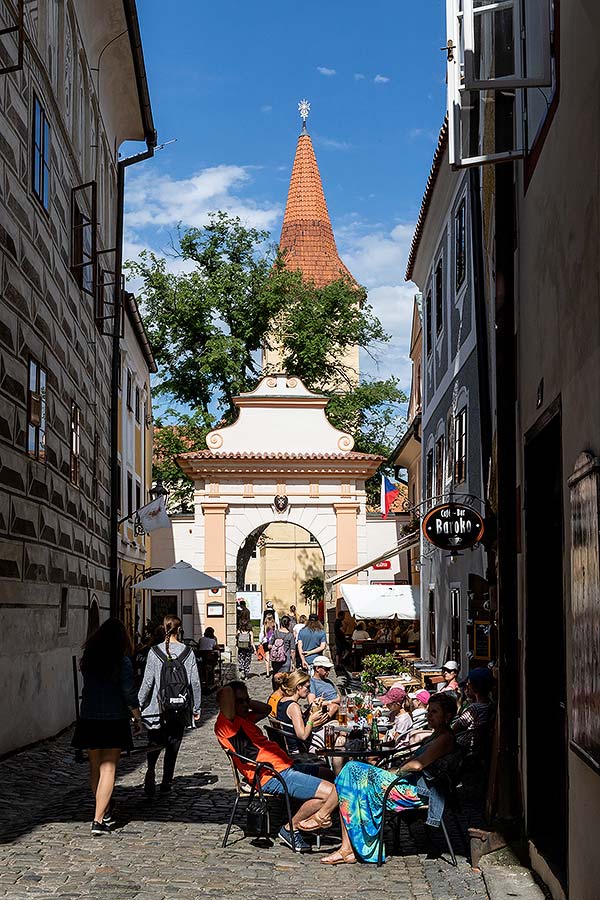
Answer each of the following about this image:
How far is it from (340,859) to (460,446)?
428 inches

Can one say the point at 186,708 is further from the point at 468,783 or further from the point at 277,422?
the point at 277,422

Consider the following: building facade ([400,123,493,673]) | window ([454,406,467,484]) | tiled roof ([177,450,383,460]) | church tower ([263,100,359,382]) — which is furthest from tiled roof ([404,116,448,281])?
church tower ([263,100,359,382])

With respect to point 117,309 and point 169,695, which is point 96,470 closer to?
point 117,309

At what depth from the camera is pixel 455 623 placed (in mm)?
19125

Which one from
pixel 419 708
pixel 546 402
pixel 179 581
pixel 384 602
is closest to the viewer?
pixel 546 402

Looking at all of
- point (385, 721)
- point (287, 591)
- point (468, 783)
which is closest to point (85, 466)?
point (385, 721)

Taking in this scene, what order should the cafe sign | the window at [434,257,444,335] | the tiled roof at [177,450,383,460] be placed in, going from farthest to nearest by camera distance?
the tiled roof at [177,450,383,460]
the window at [434,257,444,335]
the cafe sign

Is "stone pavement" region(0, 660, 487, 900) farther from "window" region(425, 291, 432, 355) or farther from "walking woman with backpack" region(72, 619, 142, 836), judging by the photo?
"window" region(425, 291, 432, 355)

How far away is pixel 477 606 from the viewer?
1506cm

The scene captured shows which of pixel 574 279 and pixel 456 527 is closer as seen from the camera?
pixel 574 279

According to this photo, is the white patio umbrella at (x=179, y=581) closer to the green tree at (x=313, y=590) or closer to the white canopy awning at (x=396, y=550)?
the white canopy awning at (x=396, y=550)

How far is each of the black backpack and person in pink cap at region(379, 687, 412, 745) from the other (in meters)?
1.86

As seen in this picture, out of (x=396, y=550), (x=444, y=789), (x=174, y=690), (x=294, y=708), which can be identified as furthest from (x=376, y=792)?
(x=396, y=550)

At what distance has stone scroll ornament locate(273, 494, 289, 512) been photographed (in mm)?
34406
